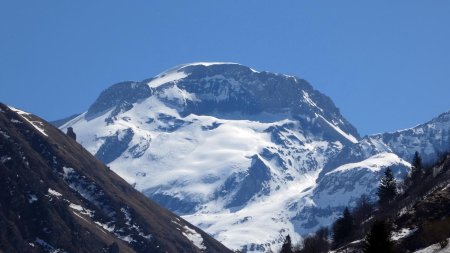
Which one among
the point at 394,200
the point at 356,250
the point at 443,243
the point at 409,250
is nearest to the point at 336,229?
the point at 394,200

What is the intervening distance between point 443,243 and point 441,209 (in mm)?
33640

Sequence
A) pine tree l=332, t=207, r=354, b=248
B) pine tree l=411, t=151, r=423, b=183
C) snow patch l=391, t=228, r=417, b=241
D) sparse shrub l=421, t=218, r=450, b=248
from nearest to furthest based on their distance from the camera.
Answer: sparse shrub l=421, t=218, r=450, b=248, snow patch l=391, t=228, r=417, b=241, pine tree l=332, t=207, r=354, b=248, pine tree l=411, t=151, r=423, b=183

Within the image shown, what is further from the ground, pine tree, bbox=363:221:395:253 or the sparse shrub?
the sparse shrub

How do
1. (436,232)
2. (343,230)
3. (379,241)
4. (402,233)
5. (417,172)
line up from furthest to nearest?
1. (417,172)
2. (343,230)
3. (402,233)
4. (436,232)
5. (379,241)

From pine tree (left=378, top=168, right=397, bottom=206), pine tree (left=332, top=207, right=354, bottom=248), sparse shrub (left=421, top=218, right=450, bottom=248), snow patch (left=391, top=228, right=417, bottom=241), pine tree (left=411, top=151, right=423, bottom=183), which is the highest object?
pine tree (left=411, top=151, right=423, bottom=183)

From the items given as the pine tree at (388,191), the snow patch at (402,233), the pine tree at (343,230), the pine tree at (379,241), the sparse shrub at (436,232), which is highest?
the pine tree at (388,191)


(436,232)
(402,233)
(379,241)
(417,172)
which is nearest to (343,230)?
(417,172)

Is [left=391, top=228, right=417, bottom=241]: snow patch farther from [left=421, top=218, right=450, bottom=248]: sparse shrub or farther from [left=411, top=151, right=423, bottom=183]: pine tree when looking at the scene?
[left=411, top=151, right=423, bottom=183]: pine tree

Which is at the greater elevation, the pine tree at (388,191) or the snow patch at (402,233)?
the pine tree at (388,191)

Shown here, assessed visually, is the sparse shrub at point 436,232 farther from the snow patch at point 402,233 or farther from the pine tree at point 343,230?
A: the pine tree at point 343,230

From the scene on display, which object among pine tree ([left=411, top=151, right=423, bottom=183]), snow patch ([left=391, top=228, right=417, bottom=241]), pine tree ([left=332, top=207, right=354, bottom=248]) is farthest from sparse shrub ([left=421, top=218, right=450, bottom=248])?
pine tree ([left=411, top=151, right=423, bottom=183])

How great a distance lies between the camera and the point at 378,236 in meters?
61.2

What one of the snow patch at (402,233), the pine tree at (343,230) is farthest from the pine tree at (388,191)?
the snow patch at (402,233)

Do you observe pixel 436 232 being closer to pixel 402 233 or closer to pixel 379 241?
pixel 402 233
